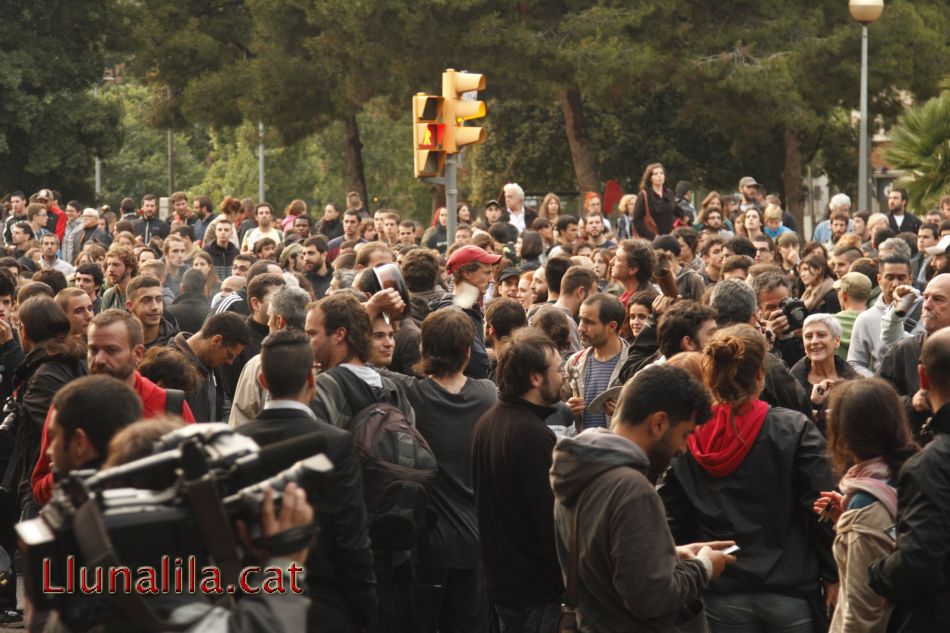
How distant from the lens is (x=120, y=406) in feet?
14.3

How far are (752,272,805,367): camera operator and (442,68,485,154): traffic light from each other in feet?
19.3

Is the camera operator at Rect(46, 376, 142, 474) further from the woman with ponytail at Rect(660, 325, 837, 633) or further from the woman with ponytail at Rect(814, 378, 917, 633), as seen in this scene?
the woman with ponytail at Rect(814, 378, 917, 633)

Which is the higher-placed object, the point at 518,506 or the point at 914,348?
the point at 914,348

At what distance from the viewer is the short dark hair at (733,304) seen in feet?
26.4

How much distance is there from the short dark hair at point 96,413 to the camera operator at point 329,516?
1041mm

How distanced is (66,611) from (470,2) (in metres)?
26.8

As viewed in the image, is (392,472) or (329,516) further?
(392,472)

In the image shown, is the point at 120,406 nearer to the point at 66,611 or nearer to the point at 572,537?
the point at 66,611

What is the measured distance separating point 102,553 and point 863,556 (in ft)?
10.2

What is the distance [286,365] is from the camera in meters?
5.50

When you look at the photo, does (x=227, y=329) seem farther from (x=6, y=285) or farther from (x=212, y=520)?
(x=212, y=520)

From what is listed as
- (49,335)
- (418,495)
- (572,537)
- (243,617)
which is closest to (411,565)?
(418,495)

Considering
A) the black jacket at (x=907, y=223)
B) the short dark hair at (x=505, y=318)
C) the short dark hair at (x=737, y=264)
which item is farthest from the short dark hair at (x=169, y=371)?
the black jacket at (x=907, y=223)

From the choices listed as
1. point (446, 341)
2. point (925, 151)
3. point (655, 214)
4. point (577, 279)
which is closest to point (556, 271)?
point (577, 279)
